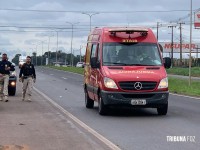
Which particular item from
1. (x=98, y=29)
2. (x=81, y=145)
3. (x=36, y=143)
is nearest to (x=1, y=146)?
(x=36, y=143)

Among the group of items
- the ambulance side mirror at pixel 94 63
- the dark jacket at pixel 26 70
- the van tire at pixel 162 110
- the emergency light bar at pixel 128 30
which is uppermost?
the emergency light bar at pixel 128 30

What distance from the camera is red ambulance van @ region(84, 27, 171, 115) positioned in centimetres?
1600

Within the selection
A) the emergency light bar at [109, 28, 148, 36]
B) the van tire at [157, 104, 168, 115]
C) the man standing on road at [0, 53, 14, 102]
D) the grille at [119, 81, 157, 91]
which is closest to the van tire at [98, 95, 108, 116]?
the grille at [119, 81, 157, 91]

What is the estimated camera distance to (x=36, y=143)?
1116 cm

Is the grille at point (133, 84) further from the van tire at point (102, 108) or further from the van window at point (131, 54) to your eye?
the van window at point (131, 54)

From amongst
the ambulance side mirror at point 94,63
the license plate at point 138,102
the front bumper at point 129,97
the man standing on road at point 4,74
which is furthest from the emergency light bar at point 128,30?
the man standing on road at point 4,74

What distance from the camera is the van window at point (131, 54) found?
55.3ft

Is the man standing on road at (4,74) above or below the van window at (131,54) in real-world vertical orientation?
below

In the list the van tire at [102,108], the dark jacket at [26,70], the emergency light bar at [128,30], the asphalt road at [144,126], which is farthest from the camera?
the dark jacket at [26,70]

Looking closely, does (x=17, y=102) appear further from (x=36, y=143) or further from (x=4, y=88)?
(x=36, y=143)

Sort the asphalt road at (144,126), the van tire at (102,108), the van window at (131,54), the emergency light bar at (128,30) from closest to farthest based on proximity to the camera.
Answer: the asphalt road at (144,126), the van tire at (102,108), the van window at (131,54), the emergency light bar at (128,30)

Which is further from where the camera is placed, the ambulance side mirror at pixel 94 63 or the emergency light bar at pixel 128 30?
the emergency light bar at pixel 128 30

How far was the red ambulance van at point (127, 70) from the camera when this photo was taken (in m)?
16.0

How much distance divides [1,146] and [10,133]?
1958mm
